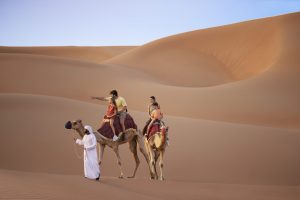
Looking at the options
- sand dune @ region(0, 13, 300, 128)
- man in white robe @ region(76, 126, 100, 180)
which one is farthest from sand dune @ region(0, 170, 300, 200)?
sand dune @ region(0, 13, 300, 128)

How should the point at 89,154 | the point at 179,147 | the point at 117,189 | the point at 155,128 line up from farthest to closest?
the point at 179,147, the point at 155,128, the point at 89,154, the point at 117,189

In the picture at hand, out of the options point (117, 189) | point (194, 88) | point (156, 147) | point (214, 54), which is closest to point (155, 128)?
point (156, 147)

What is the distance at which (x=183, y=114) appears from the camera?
35.9 metres

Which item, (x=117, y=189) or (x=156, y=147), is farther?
(x=156, y=147)

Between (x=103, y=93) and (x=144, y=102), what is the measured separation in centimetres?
438

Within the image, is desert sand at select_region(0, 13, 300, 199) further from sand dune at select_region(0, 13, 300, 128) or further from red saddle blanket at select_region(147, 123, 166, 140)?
red saddle blanket at select_region(147, 123, 166, 140)

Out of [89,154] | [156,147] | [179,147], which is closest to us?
[89,154]

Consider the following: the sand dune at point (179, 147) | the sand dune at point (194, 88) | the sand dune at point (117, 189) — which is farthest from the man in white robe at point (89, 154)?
the sand dune at point (194, 88)

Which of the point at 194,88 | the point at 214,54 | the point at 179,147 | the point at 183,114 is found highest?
the point at 214,54

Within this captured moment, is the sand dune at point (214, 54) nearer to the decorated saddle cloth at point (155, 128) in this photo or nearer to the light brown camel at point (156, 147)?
the light brown camel at point (156, 147)

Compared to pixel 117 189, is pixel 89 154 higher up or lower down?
higher up

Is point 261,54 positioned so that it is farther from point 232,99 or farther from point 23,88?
point 23,88

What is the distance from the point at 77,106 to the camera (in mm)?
25016

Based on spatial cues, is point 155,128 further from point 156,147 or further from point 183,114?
point 183,114
